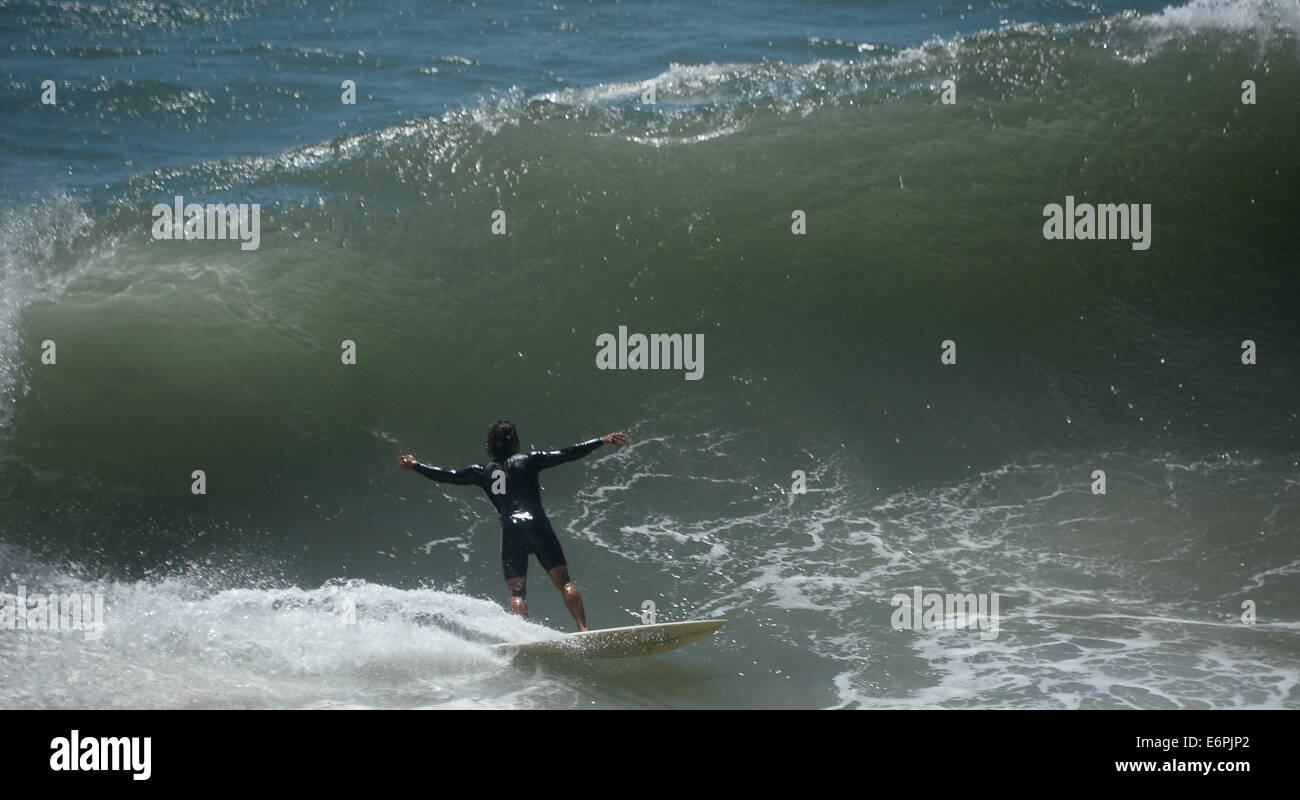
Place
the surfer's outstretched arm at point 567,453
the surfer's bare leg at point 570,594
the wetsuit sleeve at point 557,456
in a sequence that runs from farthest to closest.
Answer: the wetsuit sleeve at point 557,456
the surfer's outstretched arm at point 567,453
the surfer's bare leg at point 570,594

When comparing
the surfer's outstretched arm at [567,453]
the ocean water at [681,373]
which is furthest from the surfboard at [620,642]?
the surfer's outstretched arm at [567,453]

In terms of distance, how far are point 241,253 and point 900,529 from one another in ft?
19.2

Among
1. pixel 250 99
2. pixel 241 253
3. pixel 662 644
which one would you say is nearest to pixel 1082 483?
pixel 662 644

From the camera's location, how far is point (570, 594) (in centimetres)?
646

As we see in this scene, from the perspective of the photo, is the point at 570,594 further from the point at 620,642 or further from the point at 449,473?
the point at 449,473

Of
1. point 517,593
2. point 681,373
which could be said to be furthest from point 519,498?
point 681,373

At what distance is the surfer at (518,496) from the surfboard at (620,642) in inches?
19.2

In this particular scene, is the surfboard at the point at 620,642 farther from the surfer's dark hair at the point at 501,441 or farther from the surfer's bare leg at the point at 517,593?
the surfer's dark hair at the point at 501,441

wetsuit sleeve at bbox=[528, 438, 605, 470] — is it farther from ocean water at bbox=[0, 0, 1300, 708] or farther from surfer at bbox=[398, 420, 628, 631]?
ocean water at bbox=[0, 0, 1300, 708]

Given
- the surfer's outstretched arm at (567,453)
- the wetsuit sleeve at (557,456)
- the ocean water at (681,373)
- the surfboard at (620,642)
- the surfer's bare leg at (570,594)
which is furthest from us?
the wetsuit sleeve at (557,456)

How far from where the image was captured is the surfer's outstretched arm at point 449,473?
6613 millimetres

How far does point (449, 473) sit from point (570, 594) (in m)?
0.97

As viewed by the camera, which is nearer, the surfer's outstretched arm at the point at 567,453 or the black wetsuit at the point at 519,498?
the surfer's outstretched arm at the point at 567,453

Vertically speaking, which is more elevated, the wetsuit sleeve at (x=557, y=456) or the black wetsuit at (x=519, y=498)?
the wetsuit sleeve at (x=557, y=456)
